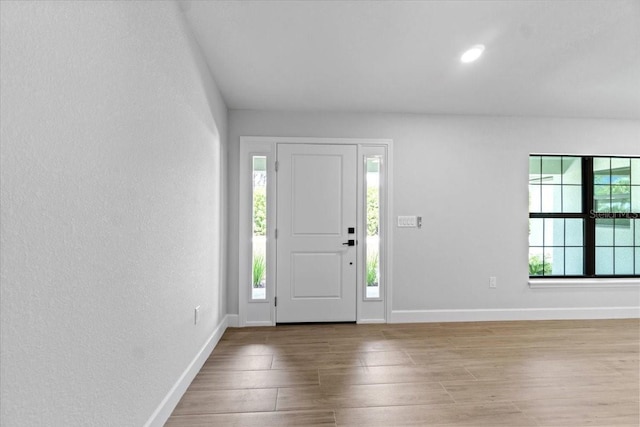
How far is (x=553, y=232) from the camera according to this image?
13.2 feet

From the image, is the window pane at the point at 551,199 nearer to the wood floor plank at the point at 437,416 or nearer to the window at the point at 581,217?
the window at the point at 581,217

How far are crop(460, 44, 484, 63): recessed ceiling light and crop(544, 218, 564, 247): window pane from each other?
8.15 ft

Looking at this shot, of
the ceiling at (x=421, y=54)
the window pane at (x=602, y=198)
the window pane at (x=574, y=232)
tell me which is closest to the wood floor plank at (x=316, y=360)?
the ceiling at (x=421, y=54)

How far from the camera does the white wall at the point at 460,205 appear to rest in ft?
12.5

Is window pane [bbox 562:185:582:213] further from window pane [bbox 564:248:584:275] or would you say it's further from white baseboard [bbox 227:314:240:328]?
white baseboard [bbox 227:314:240:328]

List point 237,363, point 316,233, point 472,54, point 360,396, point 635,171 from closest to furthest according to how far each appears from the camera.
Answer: point 360,396
point 472,54
point 237,363
point 316,233
point 635,171

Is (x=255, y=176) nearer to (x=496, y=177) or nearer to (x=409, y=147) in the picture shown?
(x=409, y=147)

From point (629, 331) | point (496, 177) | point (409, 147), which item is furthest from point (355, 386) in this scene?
point (629, 331)

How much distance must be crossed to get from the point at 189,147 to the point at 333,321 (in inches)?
96.5

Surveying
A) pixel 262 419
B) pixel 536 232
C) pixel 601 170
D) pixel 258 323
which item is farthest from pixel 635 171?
pixel 262 419

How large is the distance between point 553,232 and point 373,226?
7.38 feet

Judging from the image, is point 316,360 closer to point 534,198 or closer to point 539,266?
point 539,266

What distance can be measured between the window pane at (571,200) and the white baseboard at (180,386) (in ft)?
14.0

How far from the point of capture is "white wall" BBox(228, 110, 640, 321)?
3797 millimetres
